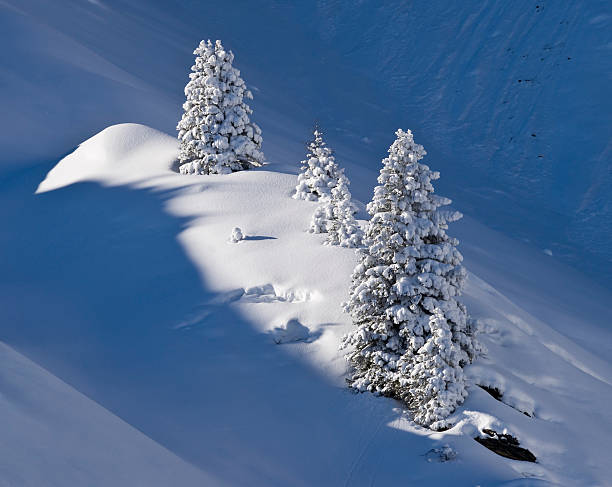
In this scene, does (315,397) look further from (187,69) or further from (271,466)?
(187,69)

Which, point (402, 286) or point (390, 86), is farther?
point (390, 86)

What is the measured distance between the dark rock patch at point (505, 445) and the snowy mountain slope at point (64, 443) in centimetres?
539

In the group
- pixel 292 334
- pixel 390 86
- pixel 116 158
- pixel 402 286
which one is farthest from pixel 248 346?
pixel 390 86

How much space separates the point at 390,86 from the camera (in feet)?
168

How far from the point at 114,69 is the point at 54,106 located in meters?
6.84

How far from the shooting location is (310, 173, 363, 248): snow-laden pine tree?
18.5 meters

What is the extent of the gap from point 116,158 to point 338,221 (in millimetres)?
12812

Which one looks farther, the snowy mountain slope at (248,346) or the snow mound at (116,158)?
the snow mound at (116,158)

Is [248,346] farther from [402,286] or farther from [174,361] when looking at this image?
[402,286]

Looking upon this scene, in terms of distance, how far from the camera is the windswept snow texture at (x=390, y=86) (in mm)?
35969

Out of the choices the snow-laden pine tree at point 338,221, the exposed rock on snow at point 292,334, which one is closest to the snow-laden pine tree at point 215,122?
the snow-laden pine tree at point 338,221

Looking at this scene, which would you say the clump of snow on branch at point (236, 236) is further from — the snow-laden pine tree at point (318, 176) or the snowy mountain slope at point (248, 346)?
the snow-laden pine tree at point (318, 176)

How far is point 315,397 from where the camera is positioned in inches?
590

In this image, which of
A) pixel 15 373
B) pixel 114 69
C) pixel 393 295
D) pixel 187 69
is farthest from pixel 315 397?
pixel 187 69
